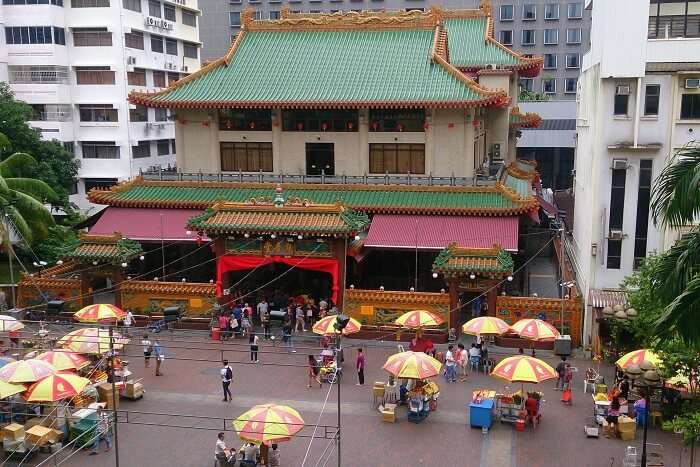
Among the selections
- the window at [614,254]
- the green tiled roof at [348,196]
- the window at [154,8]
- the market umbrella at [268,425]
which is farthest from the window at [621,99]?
the window at [154,8]

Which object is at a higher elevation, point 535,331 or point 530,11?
point 530,11

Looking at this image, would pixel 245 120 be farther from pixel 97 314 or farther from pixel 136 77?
pixel 136 77

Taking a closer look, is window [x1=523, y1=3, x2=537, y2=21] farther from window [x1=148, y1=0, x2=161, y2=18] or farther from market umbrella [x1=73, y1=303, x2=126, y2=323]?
market umbrella [x1=73, y1=303, x2=126, y2=323]

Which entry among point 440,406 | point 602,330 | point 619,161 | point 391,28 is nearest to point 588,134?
point 619,161

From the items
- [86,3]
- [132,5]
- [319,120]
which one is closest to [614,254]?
[319,120]

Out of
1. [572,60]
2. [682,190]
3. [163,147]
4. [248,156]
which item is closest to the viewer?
[682,190]

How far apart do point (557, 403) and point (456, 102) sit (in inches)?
655

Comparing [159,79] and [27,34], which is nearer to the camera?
[27,34]

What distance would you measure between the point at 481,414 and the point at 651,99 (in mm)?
14220

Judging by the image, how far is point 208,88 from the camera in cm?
3991

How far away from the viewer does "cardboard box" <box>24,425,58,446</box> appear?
70.0 ft

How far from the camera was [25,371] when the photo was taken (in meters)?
21.9

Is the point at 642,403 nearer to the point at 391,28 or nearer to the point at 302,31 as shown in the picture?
the point at 391,28

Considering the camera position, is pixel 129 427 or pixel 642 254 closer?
Result: pixel 129 427
